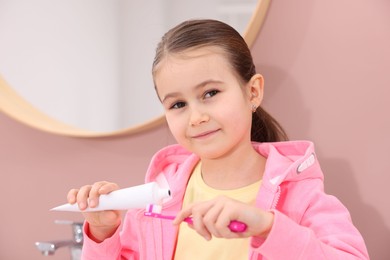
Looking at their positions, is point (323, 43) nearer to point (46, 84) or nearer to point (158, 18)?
point (158, 18)

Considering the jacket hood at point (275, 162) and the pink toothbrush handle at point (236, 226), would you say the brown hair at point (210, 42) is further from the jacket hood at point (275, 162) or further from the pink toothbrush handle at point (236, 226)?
the pink toothbrush handle at point (236, 226)

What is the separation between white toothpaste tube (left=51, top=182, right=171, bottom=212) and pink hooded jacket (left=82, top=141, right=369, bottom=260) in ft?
0.33

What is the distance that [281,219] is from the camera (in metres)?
0.57

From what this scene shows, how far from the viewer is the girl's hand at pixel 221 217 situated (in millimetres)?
521

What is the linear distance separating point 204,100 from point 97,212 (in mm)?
189

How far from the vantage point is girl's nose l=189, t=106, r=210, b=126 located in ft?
2.14

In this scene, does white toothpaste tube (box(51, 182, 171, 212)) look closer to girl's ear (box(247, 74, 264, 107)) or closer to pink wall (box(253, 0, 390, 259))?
girl's ear (box(247, 74, 264, 107))

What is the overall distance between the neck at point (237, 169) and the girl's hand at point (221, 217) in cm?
16

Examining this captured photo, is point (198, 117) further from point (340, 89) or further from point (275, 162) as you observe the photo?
point (340, 89)

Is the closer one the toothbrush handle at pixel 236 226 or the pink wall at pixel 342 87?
the toothbrush handle at pixel 236 226

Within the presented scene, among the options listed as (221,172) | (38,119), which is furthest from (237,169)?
(38,119)

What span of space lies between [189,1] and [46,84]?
0.96 ft

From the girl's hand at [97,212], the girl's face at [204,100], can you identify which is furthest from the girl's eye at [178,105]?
the girl's hand at [97,212]

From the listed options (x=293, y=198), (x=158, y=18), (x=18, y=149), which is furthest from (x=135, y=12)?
(x=293, y=198)
